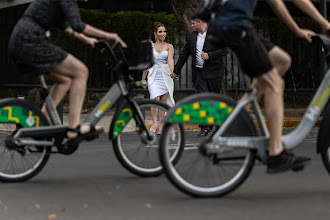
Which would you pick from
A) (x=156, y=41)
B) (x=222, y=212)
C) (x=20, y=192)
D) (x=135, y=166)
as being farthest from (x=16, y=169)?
(x=156, y=41)

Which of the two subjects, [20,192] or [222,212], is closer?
[222,212]

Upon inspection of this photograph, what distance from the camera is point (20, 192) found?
20.8ft

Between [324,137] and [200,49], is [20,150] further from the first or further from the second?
[200,49]

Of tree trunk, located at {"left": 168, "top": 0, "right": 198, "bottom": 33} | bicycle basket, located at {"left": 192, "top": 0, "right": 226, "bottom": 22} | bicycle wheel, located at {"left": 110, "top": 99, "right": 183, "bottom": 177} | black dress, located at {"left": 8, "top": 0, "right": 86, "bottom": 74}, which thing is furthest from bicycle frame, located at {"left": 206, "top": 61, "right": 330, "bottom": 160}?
tree trunk, located at {"left": 168, "top": 0, "right": 198, "bottom": 33}

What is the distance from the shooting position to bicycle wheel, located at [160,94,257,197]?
5.74 metres

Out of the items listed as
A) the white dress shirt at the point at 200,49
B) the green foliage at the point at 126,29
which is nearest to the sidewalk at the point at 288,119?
the white dress shirt at the point at 200,49

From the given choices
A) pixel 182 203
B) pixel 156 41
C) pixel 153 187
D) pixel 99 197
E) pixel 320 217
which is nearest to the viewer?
pixel 320 217

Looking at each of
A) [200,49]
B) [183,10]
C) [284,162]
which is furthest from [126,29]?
[284,162]

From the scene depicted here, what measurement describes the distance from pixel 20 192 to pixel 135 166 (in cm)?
117

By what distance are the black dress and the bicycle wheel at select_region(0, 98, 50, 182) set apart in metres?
0.38

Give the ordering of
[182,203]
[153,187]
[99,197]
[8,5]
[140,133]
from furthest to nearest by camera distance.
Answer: [8,5] → [140,133] → [153,187] → [99,197] → [182,203]

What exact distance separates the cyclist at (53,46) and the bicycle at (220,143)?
114 centimetres

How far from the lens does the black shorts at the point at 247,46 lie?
5629 millimetres

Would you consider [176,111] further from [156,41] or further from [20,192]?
[156,41]
